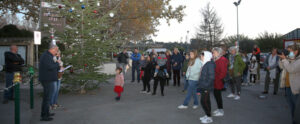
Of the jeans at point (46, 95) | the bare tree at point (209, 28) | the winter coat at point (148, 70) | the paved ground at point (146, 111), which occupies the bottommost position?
the paved ground at point (146, 111)

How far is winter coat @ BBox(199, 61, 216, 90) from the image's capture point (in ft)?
17.8

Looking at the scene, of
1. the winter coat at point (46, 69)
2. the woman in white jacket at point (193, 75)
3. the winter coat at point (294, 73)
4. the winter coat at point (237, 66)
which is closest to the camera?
the winter coat at point (294, 73)

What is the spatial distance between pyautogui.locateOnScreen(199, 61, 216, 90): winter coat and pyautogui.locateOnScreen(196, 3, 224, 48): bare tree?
39.8m

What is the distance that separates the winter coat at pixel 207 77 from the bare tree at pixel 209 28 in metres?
39.8

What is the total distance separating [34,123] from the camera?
554 centimetres

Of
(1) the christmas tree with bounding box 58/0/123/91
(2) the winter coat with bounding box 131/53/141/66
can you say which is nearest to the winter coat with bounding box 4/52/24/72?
(1) the christmas tree with bounding box 58/0/123/91

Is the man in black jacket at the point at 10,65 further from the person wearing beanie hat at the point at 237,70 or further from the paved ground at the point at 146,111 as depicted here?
the person wearing beanie hat at the point at 237,70

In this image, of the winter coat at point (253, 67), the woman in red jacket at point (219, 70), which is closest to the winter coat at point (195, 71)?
the woman in red jacket at point (219, 70)

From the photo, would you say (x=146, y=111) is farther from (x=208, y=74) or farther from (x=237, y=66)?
(x=237, y=66)

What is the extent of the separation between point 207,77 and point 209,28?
41543 mm

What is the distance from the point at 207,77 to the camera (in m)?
5.45

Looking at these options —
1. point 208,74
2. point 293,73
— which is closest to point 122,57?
point 208,74

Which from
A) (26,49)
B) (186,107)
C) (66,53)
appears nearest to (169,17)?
(26,49)

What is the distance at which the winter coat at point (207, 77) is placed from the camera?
5412 millimetres
